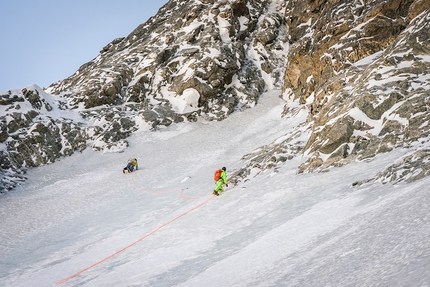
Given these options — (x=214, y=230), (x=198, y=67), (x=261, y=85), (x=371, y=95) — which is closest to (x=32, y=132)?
(x=198, y=67)

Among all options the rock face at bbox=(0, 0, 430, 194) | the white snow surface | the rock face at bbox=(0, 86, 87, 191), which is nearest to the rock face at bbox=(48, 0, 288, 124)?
the rock face at bbox=(0, 0, 430, 194)

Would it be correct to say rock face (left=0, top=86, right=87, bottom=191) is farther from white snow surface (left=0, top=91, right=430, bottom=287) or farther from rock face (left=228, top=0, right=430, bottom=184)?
rock face (left=228, top=0, right=430, bottom=184)

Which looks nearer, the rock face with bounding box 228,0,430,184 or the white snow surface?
the white snow surface

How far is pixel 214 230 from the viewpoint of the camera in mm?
10625

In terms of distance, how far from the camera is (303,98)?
36031 mm

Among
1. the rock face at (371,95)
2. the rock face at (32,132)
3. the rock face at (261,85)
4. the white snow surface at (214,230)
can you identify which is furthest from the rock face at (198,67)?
the white snow surface at (214,230)

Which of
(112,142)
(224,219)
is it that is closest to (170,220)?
(224,219)

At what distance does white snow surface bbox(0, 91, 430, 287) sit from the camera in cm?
436

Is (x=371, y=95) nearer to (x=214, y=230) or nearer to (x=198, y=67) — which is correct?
(x=214, y=230)

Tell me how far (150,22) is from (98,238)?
5766 centimetres

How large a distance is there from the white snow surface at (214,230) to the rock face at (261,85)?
1956mm

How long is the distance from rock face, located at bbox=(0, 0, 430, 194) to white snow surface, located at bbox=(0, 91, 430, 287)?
6.42 feet

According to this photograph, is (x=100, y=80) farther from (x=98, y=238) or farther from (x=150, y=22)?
(x=98, y=238)

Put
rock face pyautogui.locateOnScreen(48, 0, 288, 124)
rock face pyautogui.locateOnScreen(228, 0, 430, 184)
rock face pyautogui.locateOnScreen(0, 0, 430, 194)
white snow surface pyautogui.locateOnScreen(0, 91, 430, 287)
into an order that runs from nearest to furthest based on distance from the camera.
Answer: white snow surface pyautogui.locateOnScreen(0, 91, 430, 287) < rock face pyautogui.locateOnScreen(228, 0, 430, 184) < rock face pyautogui.locateOnScreen(0, 0, 430, 194) < rock face pyautogui.locateOnScreen(48, 0, 288, 124)
